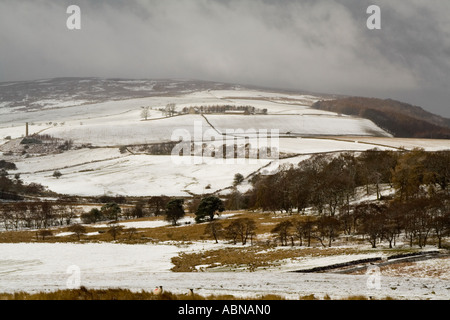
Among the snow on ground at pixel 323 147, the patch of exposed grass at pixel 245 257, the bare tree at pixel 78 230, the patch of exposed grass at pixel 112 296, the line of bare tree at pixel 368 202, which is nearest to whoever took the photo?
the patch of exposed grass at pixel 112 296

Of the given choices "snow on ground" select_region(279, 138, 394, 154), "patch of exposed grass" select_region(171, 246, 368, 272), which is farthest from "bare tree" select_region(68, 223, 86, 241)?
"snow on ground" select_region(279, 138, 394, 154)

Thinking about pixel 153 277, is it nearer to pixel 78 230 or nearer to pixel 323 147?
pixel 78 230

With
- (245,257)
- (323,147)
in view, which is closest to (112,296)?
(245,257)

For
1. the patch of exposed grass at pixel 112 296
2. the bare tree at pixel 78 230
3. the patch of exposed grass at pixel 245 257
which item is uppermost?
the patch of exposed grass at pixel 112 296

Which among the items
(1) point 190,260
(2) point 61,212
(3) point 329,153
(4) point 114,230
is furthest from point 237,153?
(1) point 190,260

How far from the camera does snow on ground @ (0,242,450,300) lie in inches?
1051

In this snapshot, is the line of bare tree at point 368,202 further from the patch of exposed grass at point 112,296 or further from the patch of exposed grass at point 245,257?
the patch of exposed grass at point 112,296

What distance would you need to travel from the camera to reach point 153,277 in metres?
36.8

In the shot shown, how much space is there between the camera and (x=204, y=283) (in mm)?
31156

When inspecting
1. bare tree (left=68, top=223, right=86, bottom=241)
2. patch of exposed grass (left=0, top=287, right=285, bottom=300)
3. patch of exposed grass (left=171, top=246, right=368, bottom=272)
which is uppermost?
patch of exposed grass (left=0, top=287, right=285, bottom=300)

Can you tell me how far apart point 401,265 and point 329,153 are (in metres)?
133

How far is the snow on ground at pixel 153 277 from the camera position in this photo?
2670cm

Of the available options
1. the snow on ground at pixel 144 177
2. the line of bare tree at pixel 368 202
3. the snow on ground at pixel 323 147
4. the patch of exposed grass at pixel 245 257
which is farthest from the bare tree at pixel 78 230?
the snow on ground at pixel 323 147

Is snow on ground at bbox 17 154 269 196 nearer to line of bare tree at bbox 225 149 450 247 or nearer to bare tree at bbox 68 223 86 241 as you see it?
line of bare tree at bbox 225 149 450 247
